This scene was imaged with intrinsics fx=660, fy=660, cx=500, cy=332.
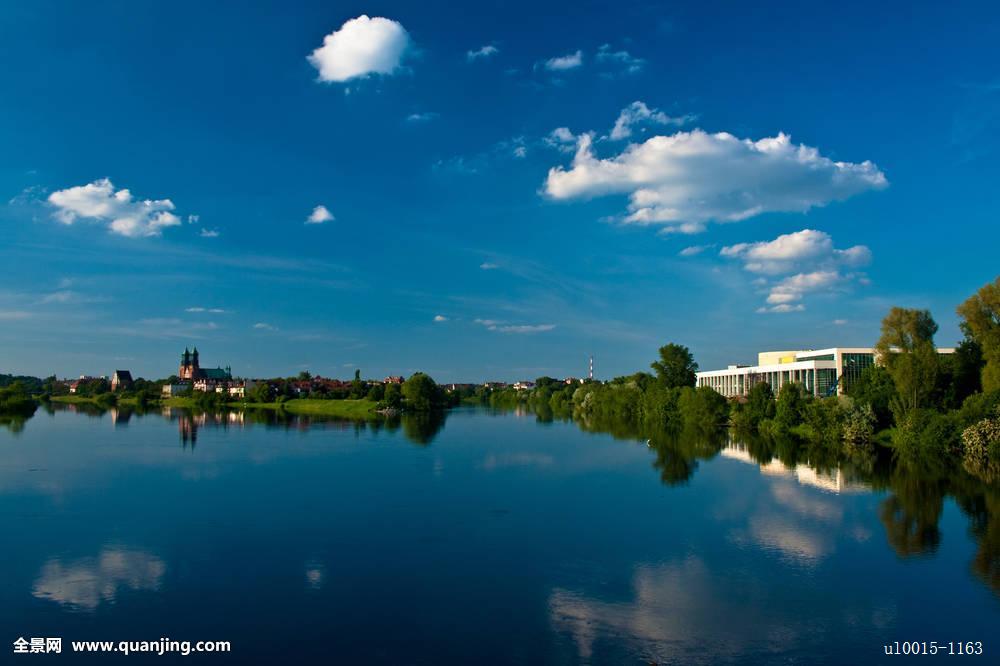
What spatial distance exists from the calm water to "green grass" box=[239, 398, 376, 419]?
2226 inches

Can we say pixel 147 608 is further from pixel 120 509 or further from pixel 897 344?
pixel 897 344

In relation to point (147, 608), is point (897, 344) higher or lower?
higher

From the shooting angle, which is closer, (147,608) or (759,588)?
(147,608)

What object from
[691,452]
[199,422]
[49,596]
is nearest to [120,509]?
[49,596]

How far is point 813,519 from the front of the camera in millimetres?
23469

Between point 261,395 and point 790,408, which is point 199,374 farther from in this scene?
point 790,408

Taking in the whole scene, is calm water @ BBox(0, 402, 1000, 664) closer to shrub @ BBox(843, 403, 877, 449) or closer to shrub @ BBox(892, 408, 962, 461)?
shrub @ BBox(892, 408, 962, 461)

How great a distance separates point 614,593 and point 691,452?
3107 centimetres

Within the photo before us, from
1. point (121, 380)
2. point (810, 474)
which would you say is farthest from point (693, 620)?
point (121, 380)

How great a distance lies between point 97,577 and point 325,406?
90.5 m

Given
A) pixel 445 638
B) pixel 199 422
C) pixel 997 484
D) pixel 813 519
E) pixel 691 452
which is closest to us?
pixel 445 638

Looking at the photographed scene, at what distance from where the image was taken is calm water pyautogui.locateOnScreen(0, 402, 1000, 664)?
13016 mm

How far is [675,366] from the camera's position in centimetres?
9275

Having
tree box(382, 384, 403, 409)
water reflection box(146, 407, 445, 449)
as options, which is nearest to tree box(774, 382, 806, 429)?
water reflection box(146, 407, 445, 449)
